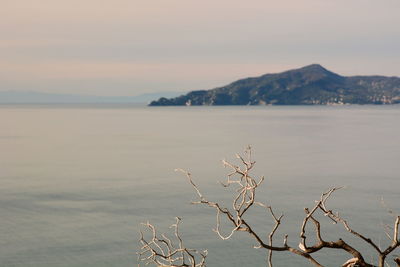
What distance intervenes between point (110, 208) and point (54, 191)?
518 cm

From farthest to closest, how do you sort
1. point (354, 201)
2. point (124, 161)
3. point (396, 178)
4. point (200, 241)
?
point (124, 161) < point (396, 178) < point (354, 201) < point (200, 241)

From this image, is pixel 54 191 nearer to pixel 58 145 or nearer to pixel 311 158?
pixel 311 158

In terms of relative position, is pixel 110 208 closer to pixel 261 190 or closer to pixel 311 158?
pixel 261 190

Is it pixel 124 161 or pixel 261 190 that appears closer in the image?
pixel 261 190

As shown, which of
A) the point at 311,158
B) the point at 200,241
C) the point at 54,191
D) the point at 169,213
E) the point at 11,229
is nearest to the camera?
the point at 200,241

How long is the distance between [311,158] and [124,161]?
12.9 meters

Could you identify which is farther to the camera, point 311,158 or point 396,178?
point 311,158

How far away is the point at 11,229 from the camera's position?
17375mm

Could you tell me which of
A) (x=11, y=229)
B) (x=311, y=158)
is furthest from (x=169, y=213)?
(x=311, y=158)

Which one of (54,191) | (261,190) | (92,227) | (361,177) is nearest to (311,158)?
(361,177)

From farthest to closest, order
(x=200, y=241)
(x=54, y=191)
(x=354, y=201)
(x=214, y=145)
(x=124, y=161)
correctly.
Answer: (x=214, y=145) → (x=124, y=161) → (x=54, y=191) → (x=354, y=201) → (x=200, y=241)

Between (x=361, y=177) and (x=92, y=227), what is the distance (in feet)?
55.1

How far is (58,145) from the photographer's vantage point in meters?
50.8

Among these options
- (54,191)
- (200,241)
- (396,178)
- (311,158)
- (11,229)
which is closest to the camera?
(200,241)
